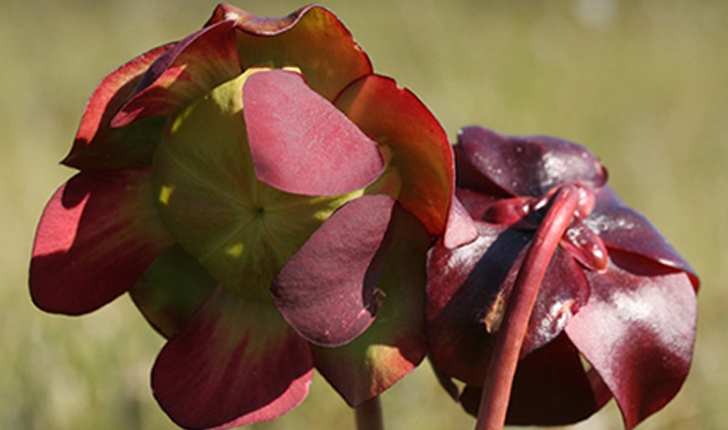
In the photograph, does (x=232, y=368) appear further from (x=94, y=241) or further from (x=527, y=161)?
(x=527, y=161)

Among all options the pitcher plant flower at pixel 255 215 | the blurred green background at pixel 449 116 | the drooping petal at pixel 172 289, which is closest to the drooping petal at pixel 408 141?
the pitcher plant flower at pixel 255 215

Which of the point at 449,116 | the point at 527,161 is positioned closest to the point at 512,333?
the point at 527,161

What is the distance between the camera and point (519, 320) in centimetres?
48

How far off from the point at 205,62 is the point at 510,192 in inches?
7.2

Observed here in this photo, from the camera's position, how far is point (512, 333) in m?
0.47

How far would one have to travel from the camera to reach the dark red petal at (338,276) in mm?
451

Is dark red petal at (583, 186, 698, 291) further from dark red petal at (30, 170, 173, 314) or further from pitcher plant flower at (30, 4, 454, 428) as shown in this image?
dark red petal at (30, 170, 173, 314)

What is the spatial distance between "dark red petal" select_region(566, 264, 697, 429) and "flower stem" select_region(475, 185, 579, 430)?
4 centimetres

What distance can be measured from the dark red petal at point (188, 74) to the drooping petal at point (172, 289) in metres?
0.09

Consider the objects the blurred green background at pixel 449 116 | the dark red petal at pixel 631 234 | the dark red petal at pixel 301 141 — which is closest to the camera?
the dark red petal at pixel 301 141

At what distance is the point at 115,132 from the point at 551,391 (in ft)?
0.84

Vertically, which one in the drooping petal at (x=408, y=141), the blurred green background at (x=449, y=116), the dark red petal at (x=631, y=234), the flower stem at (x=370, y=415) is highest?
the drooping petal at (x=408, y=141)

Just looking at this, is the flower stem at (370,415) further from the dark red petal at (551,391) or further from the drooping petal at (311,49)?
the drooping petal at (311,49)

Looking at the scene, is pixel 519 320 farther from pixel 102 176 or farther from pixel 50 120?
pixel 50 120
